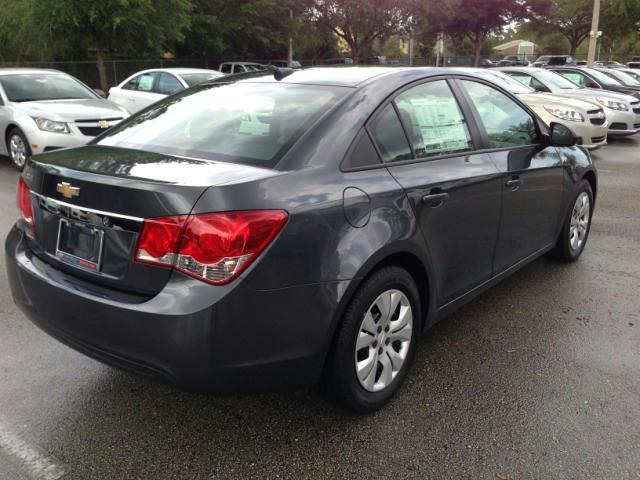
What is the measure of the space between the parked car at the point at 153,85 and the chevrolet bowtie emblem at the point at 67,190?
9924mm

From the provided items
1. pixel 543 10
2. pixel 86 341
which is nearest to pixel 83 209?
pixel 86 341

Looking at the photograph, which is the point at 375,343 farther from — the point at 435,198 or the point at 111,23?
the point at 111,23

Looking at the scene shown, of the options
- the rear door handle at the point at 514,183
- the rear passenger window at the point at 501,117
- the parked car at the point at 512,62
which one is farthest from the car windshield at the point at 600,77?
the parked car at the point at 512,62

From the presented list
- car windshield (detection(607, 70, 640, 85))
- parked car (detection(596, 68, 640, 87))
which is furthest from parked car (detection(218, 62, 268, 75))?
car windshield (detection(607, 70, 640, 85))

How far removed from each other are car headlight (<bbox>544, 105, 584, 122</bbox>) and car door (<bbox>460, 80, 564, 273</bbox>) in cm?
658

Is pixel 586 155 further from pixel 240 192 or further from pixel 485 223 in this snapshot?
pixel 240 192

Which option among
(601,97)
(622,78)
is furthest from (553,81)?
(622,78)

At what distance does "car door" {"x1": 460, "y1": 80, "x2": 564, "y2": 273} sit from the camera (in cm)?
362

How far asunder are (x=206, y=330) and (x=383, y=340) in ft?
3.12

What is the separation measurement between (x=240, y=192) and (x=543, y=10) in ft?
148

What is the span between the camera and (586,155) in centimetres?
486

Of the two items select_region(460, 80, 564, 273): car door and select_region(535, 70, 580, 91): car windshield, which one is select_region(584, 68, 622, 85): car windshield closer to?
select_region(535, 70, 580, 91): car windshield

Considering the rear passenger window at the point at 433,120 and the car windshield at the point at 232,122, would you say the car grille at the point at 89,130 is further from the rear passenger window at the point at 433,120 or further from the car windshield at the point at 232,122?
the rear passenger window at the point at 433,120

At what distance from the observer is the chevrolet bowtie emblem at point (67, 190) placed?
2.45 meters
